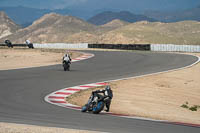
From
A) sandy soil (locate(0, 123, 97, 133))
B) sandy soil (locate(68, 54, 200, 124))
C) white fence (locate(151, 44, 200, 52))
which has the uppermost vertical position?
white fence (locate(151, 44, 200, 52))

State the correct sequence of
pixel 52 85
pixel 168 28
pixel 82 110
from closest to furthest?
pixel 82 110, pixel 52 85, pixel 168 28

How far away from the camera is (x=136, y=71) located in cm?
2516

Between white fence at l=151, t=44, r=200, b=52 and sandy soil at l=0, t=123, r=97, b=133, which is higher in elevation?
white fence at l=151, t=44, r=200, b=52

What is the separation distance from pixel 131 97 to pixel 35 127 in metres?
7.55

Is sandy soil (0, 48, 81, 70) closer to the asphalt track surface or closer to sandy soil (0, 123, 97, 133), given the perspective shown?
the asphalt track surface

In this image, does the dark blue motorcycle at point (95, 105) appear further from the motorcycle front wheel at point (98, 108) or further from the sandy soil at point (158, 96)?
the sandy soil at point (158, 96)

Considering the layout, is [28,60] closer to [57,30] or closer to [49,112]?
[49,112]

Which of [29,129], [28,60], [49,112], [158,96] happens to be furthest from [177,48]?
[29,129]

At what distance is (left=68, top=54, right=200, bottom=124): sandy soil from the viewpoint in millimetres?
13484

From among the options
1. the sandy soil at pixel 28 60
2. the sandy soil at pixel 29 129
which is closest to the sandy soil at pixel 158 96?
the sandy soil at pixel 29 129

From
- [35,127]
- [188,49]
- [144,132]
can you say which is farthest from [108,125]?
[188,49]

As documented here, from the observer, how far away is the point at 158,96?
17.5 meters

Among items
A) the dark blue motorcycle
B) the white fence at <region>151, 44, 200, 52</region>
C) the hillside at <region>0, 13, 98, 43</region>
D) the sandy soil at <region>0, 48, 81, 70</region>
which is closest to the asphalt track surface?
the dark blue motorcycle

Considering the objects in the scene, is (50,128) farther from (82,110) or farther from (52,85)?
(52,85)
